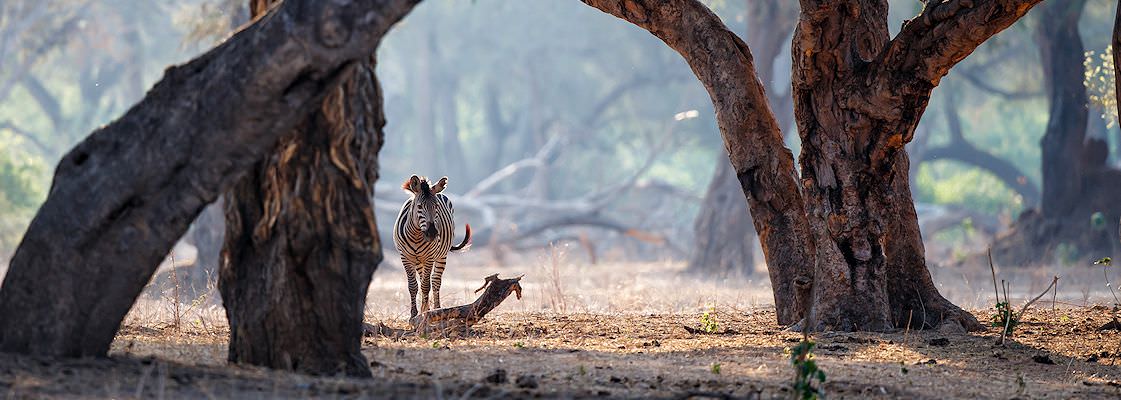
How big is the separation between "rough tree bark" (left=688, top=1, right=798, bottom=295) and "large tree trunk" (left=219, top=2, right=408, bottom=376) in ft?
60.4

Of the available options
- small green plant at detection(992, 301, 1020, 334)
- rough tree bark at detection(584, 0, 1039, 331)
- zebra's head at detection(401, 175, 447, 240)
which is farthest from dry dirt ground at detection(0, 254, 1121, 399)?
zebra's head at detection(401, 175, 447, 240)

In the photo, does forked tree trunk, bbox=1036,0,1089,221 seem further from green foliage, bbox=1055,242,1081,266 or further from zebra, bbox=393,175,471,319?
zebra, bbox=393,175,471,319

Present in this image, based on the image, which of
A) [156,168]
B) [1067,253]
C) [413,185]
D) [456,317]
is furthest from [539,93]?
→ [156,168]

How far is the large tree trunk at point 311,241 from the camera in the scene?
615 centimetres

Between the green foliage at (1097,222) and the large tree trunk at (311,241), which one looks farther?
the green foliage at (1097,222)

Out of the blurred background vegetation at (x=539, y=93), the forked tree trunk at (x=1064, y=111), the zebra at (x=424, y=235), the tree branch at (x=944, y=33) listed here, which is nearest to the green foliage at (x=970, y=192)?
the blurred background vegetation at (x=539, y=93)

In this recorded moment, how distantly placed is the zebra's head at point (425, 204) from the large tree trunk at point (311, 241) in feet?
19.6

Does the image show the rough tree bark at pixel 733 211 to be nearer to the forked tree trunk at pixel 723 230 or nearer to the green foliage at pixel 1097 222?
the forked tree trunk at pixel 723 230

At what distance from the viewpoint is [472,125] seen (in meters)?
64.6

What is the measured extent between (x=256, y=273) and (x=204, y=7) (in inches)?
722

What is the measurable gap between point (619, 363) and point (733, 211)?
17455mm

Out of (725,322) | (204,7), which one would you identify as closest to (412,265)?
(725,322)

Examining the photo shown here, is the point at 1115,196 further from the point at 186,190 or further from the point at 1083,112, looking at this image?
the point at 186,190

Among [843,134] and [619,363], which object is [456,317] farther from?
[843,134]
